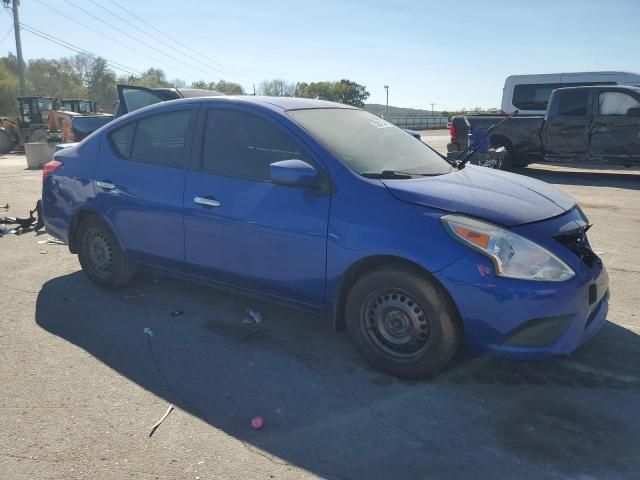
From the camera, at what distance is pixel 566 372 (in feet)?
10.8

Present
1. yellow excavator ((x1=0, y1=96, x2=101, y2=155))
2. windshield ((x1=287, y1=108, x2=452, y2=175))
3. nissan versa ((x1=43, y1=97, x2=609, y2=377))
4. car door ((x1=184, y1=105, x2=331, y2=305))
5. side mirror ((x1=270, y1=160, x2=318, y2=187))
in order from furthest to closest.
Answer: yellow excavator ((x1=0, y1=96, x2=101, y2=155)), windshield ((x1=287, y1=108, x2=452, y2=175)), car door ((x1=184, y1=105, x2=331, y2=305)), side mirror ((x1=270, y1=160, x2=318, y2=187)), nissan versa ((x1=43, y1=97, x2=609, y2=377))

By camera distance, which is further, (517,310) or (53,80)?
(53,80)

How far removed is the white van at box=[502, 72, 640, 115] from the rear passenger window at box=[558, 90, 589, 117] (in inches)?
137

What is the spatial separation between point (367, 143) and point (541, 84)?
1407cm

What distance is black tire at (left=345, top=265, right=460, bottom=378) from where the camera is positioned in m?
2.98

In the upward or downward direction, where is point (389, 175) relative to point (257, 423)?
upward

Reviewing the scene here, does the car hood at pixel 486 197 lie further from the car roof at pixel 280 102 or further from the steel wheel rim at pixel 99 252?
the steel wheel rim at pixel 99 252

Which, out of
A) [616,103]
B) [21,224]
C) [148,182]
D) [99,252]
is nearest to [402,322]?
[148,182]

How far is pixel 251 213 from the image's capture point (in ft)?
11.7

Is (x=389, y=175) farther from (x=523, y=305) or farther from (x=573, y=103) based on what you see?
(x=573, y=103)

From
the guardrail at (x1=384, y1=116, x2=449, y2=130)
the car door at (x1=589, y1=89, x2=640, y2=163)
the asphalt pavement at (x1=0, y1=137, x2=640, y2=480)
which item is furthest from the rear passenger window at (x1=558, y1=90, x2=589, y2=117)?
the guardrail at (x1=384, y1=116, x2=449, y2=130)

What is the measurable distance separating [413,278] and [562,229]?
913 mm

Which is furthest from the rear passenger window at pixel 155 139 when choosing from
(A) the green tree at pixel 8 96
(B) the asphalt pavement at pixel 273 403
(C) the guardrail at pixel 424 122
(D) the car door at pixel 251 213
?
(A) the green tree at pixel 8 96

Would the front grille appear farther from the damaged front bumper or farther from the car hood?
the car hood
